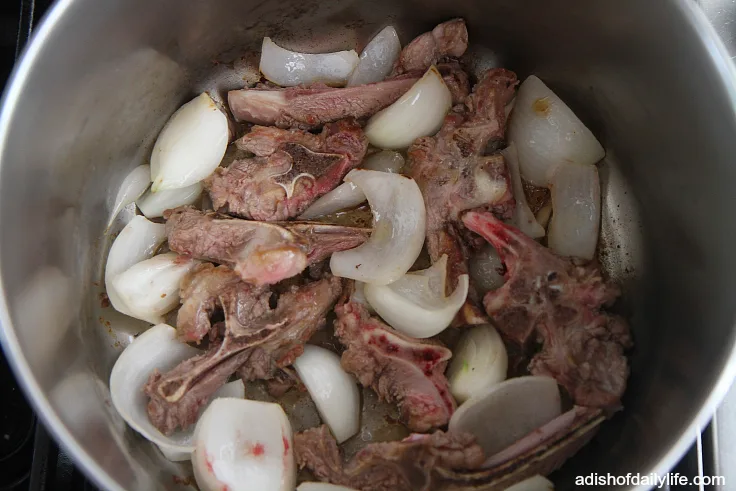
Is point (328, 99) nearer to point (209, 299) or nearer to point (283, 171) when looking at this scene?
point (283, 171)

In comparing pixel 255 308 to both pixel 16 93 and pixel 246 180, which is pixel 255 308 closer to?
pixel 246 180

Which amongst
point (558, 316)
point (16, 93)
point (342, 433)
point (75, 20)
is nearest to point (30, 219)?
point (16, 93)

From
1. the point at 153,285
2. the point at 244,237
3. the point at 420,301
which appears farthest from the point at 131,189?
the point at 420,301

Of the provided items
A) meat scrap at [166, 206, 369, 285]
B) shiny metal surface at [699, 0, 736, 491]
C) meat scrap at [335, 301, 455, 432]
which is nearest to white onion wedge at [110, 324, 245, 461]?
meat scrap at [166, 206, 369, 285]

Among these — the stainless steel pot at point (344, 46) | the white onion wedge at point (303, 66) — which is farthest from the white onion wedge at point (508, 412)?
the white onion wedge at point (303, 66)

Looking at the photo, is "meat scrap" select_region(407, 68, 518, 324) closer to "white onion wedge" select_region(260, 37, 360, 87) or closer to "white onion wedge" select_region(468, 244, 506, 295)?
"white onion wedge" select_region(468, 244, 506, 295)

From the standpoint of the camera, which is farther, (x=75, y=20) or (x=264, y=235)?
(x=264, y=235)
